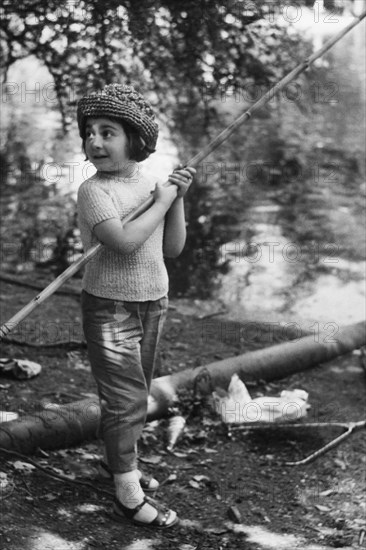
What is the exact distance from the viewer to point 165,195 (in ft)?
12.6

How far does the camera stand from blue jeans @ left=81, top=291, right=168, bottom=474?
12.8 ft

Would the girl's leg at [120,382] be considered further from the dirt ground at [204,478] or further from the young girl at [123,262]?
the dirt ground at [204,478]

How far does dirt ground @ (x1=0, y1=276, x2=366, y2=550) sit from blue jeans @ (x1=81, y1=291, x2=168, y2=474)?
0.31 meters

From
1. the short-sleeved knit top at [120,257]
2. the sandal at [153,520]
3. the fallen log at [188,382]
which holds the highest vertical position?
the short-sleeved knit top at [120,257]

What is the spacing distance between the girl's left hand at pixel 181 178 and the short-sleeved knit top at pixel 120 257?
12cm

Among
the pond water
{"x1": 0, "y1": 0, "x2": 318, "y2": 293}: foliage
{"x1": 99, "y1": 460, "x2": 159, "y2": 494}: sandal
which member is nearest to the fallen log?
{"x1": 99, "y1": 460, "x2": 159, "y2": 494}: sandal

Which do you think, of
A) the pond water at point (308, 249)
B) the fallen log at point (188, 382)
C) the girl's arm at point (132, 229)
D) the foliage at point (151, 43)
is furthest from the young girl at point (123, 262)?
the pond water at point (308, 249)

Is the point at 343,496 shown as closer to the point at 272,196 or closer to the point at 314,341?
the point at 314,341

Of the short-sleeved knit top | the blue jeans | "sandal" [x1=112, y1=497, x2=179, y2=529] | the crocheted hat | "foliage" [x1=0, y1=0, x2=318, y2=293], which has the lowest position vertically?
"sandal" [x1=112, y1=497, x2=179, y2=529]

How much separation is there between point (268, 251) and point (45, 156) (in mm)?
4139

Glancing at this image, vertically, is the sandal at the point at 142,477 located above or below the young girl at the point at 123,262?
below

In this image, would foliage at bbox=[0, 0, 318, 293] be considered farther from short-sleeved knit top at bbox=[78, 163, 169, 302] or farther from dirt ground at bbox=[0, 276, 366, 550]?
short-sleeved knit top at bbox=[78, 163, 169, 302]

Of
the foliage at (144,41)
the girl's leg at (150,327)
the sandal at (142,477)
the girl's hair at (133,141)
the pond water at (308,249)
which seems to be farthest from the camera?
the pond water at (308,249)

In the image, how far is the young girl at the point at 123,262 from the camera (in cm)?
378
